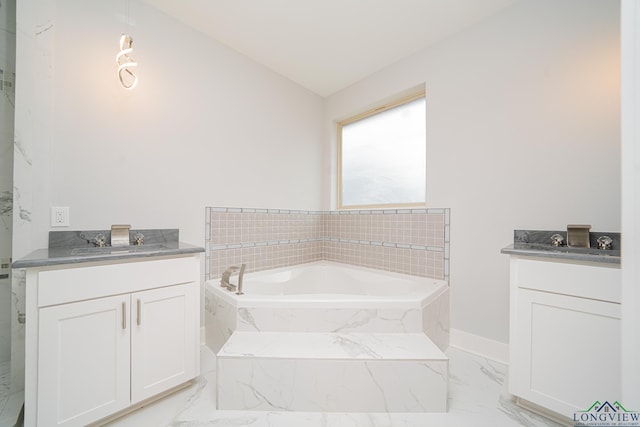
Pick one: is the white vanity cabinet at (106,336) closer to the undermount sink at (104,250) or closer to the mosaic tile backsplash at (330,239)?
the undermount sink at (104,250)

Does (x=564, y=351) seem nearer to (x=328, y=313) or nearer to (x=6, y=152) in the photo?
(x=328, y=313)

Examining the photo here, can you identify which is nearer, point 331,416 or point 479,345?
point 331,416

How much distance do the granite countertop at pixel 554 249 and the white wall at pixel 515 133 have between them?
52mm

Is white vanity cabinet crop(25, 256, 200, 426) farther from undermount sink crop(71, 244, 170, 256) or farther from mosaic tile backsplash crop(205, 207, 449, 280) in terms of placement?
Result: mosaic tile backsplash crop(205, 207, 449, 280)

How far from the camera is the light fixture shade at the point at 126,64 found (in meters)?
1.63

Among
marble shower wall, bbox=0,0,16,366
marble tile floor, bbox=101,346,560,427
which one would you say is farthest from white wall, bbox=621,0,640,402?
marble shower wall, bbox=0,0,16,366

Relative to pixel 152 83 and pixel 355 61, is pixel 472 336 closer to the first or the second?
pixel 355 61

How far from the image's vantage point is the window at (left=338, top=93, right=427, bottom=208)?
2428 millimetres

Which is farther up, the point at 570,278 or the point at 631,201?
the point at 631,201

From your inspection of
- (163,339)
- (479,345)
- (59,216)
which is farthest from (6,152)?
(479,345)

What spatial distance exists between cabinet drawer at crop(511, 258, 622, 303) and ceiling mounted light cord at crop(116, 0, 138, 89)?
2586 mm

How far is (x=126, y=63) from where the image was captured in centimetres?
165

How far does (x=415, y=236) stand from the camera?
90.2 inches

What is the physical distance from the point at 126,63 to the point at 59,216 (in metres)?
1.04
